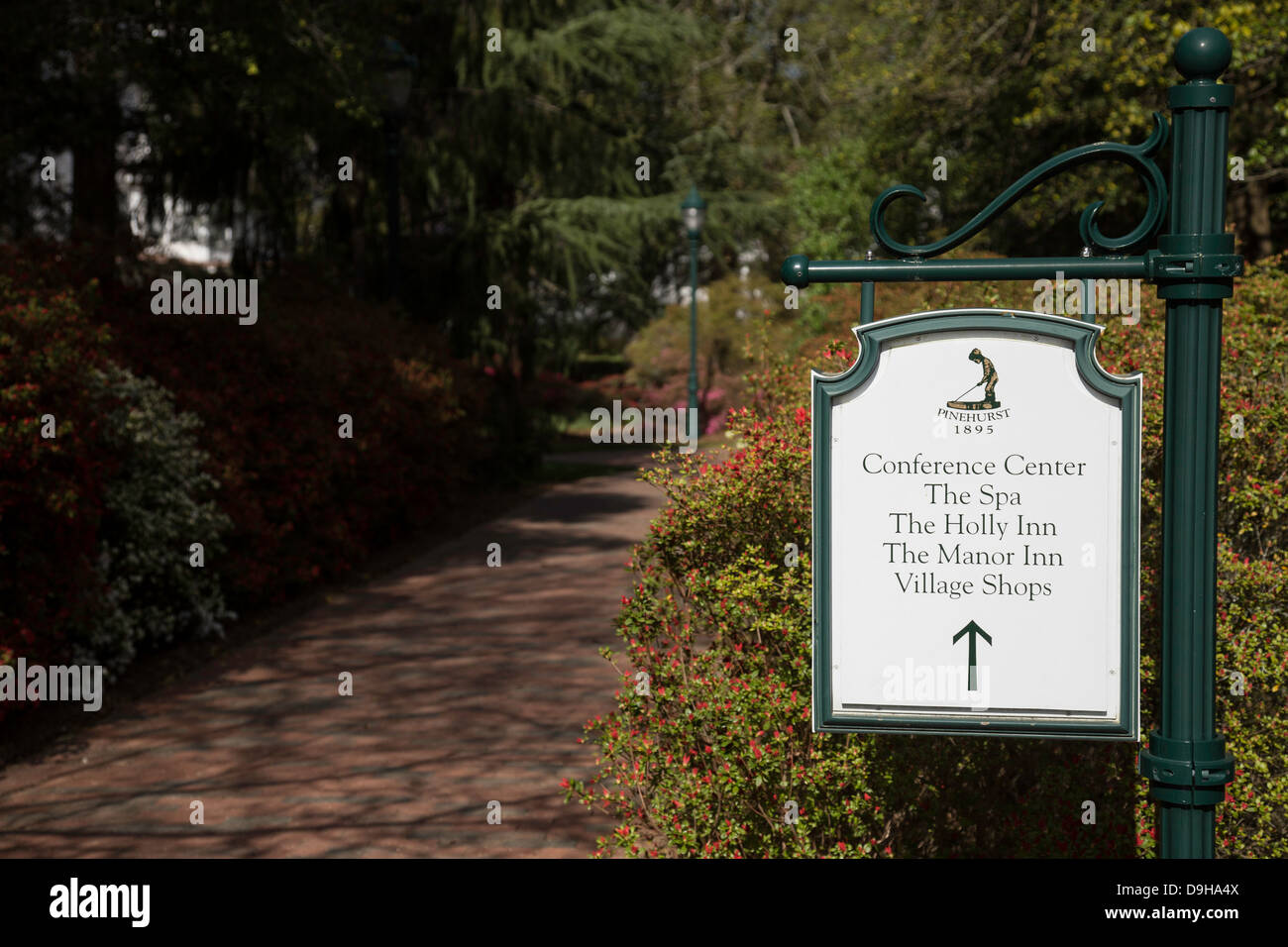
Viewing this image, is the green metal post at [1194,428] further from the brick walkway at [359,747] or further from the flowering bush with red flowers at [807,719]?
the brick walkway at [359,747]

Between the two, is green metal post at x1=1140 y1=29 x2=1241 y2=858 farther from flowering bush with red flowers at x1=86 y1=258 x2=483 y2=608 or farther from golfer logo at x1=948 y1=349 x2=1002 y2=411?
flowering bush with red flowers at x1=86 y1=258 x2=483 y2=608

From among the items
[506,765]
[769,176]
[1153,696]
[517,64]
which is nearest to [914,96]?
[517,64]

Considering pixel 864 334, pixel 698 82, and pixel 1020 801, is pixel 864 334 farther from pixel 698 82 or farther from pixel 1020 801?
pixel 698 82

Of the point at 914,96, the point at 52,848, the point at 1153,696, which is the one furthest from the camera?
the point at 914,96

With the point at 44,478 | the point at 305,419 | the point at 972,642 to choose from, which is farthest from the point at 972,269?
the point at 305,419

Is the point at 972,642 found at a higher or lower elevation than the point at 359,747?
higher

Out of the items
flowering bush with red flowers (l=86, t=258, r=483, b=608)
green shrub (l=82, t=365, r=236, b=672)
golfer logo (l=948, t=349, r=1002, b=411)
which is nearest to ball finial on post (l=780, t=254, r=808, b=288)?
golfer logo (l=948, t=349, r=1002, b=411)

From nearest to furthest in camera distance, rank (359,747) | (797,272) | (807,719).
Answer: (797,272)
(807,719)
(359,747)

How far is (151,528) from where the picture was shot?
8.98 m

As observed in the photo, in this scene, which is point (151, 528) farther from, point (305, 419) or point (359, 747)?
point (305, 419)

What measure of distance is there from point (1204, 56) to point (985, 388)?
2.85ft

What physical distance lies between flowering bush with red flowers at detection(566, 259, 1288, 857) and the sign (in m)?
1.07

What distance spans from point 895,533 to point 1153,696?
1.86 metres
